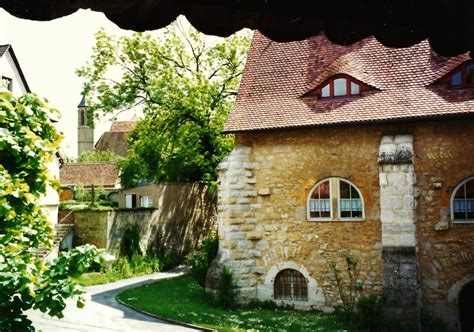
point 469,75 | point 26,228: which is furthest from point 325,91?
point 26,228

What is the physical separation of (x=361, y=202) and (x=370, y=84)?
3.66m

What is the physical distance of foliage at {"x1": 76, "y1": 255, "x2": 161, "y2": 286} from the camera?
22.1 meters

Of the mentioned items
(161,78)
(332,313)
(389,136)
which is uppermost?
(161,78)

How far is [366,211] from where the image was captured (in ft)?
48.0

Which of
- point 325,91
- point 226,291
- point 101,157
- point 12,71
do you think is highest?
point 12,71

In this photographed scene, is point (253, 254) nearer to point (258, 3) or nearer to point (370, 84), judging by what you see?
point (370, 84)

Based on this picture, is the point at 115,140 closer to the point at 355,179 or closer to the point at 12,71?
the point at 12,71

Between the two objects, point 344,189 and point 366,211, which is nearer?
point 366,211

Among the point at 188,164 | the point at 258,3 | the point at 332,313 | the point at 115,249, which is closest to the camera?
the point at 258,3

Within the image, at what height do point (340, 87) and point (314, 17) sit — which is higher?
point (340, 87)

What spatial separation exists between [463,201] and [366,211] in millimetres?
2698

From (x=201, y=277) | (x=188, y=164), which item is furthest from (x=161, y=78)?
(x=201, y=277)

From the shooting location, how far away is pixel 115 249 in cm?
2423

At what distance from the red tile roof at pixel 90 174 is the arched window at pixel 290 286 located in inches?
1249
